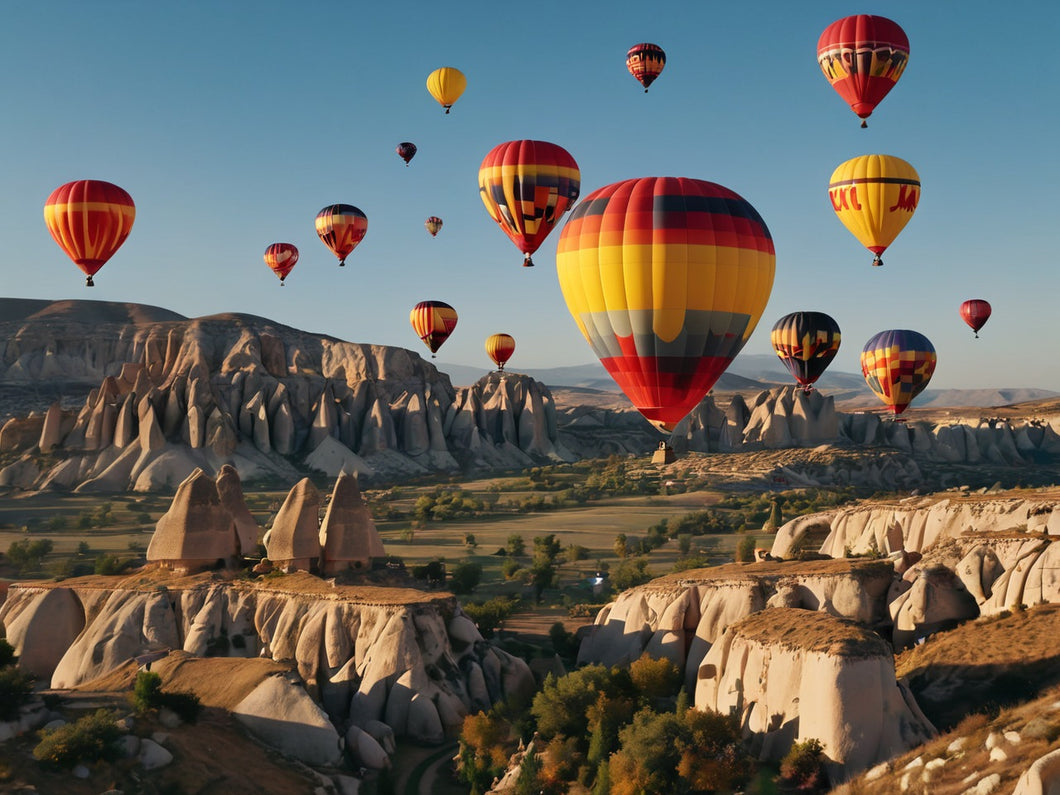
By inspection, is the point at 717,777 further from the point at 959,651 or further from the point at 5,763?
the point at 5,763

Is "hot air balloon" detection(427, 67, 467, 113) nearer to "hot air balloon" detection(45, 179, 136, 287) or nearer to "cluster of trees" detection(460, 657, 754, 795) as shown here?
"hot air balloon" detection(45, 179, 136, 287)

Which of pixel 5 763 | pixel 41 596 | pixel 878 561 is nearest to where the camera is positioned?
pixel 5 763

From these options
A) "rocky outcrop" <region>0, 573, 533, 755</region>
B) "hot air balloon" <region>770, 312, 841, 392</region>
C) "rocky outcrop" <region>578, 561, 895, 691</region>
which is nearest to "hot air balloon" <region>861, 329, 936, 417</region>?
"hot air balloon" <region>770, 312, 841, 392</region>

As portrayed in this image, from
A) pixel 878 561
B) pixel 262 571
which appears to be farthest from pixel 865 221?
pixel 262 571

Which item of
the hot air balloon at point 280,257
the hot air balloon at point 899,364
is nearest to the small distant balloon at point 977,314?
the hot air balloon at point 899,364

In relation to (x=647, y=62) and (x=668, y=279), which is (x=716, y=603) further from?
(x=647, y=62)

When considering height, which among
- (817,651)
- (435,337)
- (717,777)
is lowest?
(717,777)
